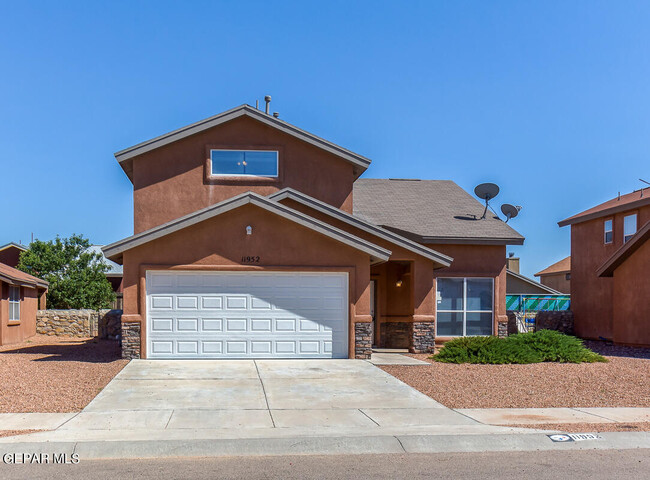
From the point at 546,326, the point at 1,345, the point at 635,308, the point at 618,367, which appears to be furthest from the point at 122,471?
the point at 546,326

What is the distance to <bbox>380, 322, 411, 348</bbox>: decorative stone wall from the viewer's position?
65.0 feet

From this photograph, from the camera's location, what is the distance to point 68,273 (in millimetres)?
32250

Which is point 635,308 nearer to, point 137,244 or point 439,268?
point 439,268

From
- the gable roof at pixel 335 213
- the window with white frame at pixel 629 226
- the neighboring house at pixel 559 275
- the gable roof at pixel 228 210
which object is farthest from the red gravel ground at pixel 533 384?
the neighboring house at pixel 559 275

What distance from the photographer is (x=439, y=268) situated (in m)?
18.9

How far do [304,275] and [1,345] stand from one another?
1151 centimetres

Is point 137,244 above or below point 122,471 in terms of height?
above

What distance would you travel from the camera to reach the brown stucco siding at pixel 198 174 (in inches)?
748

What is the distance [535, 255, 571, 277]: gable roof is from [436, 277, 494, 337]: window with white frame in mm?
26844

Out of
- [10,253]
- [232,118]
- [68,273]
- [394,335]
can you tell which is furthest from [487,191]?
[10,253]

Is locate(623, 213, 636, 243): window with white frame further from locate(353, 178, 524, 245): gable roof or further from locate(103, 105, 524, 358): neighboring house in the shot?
locate(103, 105, 524, 358): neighboring house

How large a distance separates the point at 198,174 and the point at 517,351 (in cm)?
1027

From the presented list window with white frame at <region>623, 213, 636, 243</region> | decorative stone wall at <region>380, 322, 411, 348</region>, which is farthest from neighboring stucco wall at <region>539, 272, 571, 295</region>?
decorative stone wall at <region>380, 322, 411, 348</region>

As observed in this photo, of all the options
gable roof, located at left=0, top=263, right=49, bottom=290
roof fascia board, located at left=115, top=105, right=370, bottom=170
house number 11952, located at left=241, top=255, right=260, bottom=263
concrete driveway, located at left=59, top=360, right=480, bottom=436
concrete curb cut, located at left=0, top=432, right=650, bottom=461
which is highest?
roof fascia board, located at left=115, top=105, right=370, bottom=170
